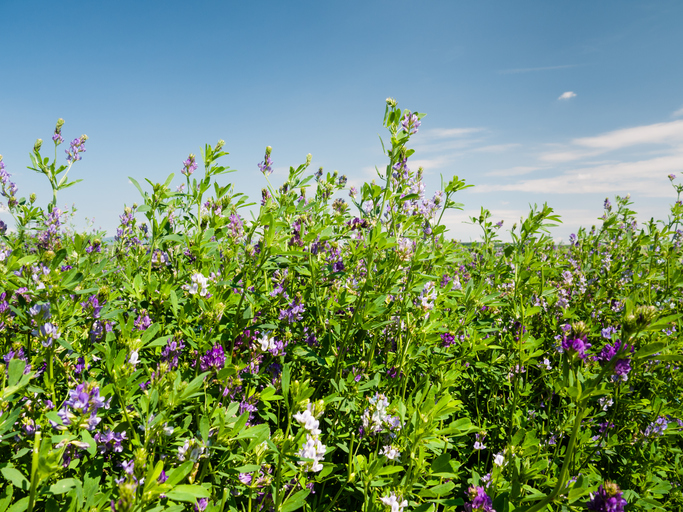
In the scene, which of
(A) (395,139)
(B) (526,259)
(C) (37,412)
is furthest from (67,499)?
(B) (526,259)

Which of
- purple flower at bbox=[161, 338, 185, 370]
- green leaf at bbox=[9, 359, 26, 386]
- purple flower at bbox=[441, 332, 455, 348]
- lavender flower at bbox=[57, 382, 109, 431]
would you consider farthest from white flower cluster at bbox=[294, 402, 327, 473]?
purple flower at bbox=[441, 332, 455, 348]

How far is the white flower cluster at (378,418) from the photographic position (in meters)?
1.77

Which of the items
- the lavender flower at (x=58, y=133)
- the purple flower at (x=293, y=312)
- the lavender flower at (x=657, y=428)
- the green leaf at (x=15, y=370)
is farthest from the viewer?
the lavender flower at (x=58, y=133)

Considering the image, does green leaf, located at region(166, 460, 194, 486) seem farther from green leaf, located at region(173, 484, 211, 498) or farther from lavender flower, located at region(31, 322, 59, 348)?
lavender flower, located at region(31, 322, 59, 348)

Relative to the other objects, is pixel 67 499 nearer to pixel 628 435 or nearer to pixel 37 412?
pixel 37 412

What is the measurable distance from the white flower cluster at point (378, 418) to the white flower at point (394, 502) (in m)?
0.33

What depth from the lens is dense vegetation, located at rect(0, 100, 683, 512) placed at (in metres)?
1.29

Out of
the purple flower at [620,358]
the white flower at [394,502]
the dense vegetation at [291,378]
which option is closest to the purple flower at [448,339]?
the dense vegetation at [291,378]

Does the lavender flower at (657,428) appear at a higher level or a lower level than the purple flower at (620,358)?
lower

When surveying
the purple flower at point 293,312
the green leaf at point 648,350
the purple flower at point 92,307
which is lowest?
the green leaf at point 648,350

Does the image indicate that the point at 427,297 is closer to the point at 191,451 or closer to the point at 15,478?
the point at 191,451

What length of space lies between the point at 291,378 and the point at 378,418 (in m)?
0.67

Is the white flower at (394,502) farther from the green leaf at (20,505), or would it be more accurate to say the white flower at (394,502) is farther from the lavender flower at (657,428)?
the lavender flower at (657,428)

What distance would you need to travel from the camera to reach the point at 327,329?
2213 mm
